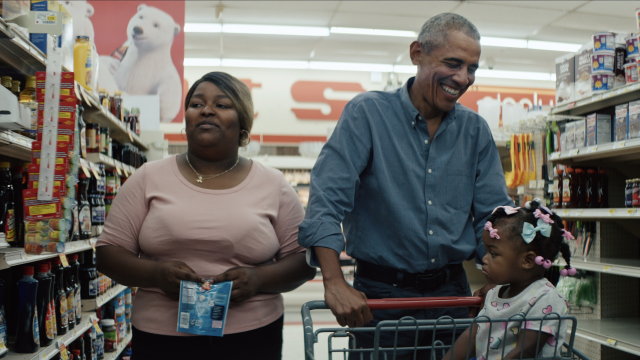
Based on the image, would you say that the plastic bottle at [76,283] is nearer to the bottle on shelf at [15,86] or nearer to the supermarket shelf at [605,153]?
the bottle on shelf at [15,86]

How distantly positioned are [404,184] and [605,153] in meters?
2.50

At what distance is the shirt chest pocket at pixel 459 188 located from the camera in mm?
1751

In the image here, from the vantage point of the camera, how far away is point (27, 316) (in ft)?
7.41

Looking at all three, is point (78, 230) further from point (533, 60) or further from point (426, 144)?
point (533, 60)

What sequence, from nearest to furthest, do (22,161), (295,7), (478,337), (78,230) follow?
(478,337) < (22,161) < (78,230) < (295,7)

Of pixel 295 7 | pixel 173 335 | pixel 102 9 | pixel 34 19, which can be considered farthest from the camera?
pixel 295 7

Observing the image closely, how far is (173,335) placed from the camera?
68.9 inches

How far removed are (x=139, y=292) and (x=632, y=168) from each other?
361cm

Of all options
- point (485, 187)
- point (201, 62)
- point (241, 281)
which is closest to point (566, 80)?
point (485, 187)

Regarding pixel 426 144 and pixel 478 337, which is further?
pixel 426 144

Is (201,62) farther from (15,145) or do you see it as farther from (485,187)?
(485,187)

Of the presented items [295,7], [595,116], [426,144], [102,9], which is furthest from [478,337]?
[295,7]

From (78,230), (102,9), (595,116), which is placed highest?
(102,9)

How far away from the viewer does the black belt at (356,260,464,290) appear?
1.69 meters
